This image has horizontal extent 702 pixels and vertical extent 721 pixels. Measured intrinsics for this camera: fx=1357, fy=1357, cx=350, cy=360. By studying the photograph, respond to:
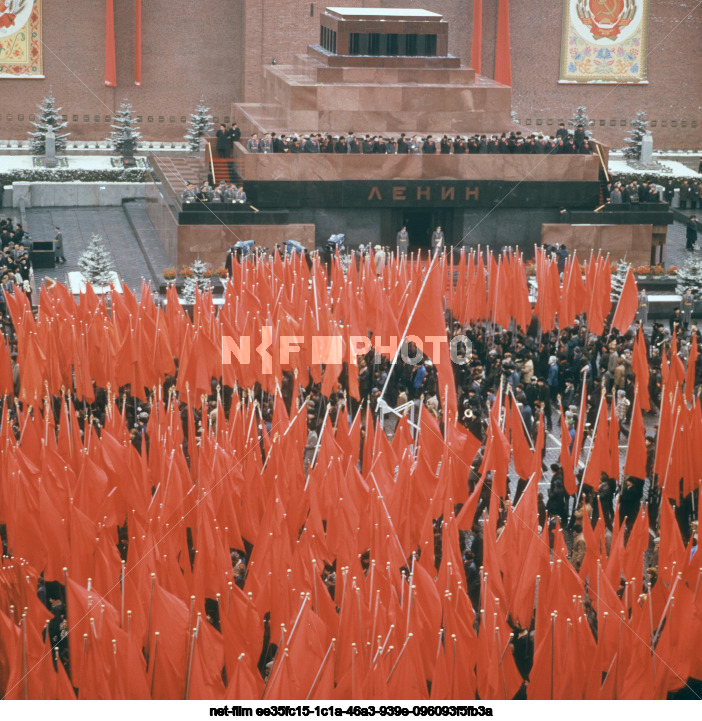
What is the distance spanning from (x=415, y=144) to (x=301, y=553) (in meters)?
23.3

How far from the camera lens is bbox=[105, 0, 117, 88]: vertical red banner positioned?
157 feet

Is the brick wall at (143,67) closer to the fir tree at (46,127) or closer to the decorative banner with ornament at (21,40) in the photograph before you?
the decorative banner with ornament at (21,40)

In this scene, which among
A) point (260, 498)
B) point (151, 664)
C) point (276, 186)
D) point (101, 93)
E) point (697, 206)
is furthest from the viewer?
point (101, 93)

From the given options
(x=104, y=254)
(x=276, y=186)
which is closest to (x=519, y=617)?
(x=104, y=254)

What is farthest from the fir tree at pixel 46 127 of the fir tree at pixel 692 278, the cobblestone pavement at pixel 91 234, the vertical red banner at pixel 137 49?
the fir tree at pixel 692 278

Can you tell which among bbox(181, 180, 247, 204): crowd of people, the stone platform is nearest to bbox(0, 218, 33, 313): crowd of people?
→ bbox(181, 180, 247, 204): crowd of people

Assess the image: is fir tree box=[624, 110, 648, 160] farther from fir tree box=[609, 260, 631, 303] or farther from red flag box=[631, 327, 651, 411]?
red flag box=[631, 327, 651, 411]

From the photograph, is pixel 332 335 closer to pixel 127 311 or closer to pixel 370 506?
pixel 127 311

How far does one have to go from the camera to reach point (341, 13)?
135 ft

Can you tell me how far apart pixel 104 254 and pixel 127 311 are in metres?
8.49

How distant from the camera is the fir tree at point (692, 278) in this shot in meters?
31.5

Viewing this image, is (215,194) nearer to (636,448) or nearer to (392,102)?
(392,102)

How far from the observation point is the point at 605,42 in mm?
51625

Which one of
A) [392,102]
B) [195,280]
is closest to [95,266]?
[195,280]
